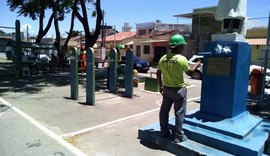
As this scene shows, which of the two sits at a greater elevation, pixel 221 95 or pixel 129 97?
pixel 221 95

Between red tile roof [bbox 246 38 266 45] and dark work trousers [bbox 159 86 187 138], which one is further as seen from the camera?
red tile roof [bbox 246 38 266 45]

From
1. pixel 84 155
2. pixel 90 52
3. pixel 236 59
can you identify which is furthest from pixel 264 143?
pixel 90 52

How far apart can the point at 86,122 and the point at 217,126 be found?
3090 millimetres

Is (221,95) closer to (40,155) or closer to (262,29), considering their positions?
(40,155)

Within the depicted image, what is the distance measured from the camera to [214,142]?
433 centimetres

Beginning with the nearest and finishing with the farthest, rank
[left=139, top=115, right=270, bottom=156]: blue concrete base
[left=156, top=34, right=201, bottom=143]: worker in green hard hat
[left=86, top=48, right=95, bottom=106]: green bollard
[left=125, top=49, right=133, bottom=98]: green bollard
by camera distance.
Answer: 1. [left=139, top=115, right=270, bottom=156]: blue concrete base
2. [left=156, top=34, right=201, bottom=143]: worker in green hard hat
3. [left=86, top=48, right=95, bottom=106]: green bollard
4. [left=125, top=49, right=133, bottom=98]: green bollard

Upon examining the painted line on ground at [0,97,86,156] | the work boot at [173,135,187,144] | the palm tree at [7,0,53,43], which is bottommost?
the painted line on ground at [0,97,86,156]

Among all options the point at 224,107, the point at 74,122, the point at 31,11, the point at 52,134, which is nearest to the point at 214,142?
the point at 224,107

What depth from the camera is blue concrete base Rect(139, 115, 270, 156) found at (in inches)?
159

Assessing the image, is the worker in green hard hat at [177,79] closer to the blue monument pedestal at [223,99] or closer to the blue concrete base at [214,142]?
the blue concrete base at [214,142]

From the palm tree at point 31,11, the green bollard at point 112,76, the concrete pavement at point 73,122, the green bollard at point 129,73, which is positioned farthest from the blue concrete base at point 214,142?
the palm tree at point 31,11

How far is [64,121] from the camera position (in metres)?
6.28

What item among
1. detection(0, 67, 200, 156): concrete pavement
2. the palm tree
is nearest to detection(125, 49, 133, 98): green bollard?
detection(0, 67, 200, 156): concrete pavement

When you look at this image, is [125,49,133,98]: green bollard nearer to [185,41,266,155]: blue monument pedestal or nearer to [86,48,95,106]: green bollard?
[86,48,95,106]: green bollard
